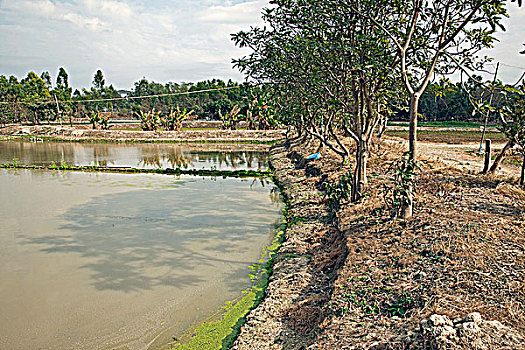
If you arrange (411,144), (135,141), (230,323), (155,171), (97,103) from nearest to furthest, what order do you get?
1. (230,323)
2. (411,144)
3. (155,171)
4. (135,141)
5. (97,103)

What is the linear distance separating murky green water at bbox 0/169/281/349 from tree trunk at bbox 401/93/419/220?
9.46 ft

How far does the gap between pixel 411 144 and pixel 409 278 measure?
2598 millimetres

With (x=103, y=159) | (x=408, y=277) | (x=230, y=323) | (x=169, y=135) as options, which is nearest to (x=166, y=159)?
(x=103, y=159)

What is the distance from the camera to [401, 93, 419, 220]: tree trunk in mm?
6430

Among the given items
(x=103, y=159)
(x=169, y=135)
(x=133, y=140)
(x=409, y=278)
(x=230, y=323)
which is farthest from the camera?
(x=169, y=135)

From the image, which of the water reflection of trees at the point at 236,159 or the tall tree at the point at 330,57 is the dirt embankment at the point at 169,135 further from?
the tall tree at the point at 330,57

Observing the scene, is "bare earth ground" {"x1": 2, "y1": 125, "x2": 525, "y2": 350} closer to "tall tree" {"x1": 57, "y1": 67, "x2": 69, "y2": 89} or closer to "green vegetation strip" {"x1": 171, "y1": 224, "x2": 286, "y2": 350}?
"green vegetation strip" {"x1": 171, "y1": 224, "x2": 286, "y2": 350}

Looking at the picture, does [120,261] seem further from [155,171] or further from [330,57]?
[155,171]

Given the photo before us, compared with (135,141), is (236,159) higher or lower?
lower

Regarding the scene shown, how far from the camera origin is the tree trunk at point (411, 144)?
21.1 ft

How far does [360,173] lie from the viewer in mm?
8898

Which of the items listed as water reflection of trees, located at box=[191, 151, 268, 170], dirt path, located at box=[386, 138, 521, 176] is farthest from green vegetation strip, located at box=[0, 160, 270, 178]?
dirt path, located at box=[386, 138, 521, 176]

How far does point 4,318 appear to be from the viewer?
5523mm

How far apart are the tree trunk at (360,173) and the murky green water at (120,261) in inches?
87.2
